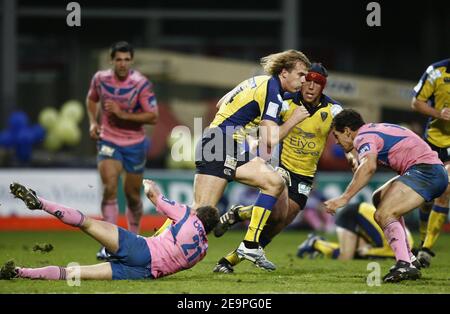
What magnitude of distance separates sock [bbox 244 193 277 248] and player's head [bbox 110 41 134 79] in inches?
123

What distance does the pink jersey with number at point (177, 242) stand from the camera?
8.38m

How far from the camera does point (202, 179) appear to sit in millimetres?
9492

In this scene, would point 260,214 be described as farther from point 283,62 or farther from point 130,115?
point 130,115

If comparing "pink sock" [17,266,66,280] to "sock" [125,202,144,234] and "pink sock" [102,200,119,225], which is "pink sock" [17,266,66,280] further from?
"sock" [125,202,144,234]

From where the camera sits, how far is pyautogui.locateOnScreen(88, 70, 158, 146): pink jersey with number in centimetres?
1196

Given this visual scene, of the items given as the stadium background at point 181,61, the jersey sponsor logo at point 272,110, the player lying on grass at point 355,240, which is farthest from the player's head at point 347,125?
the stadium background at point 181,61

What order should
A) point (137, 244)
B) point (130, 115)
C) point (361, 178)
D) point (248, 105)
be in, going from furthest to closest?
point (130, 115) < point (248, 105) < point (361, 178) < point (137, 244)

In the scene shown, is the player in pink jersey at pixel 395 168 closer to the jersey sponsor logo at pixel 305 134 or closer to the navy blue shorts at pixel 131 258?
the jersey sponsor logo at pixel 305 134

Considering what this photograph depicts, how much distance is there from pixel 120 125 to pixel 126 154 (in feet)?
1.21

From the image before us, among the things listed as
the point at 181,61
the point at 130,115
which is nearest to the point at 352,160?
the point at 130,115

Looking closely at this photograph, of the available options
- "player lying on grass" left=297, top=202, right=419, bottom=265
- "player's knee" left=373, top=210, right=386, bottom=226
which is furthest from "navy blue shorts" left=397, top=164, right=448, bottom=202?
"player lying on grass" left=297, top=202, right=419, bottom=265

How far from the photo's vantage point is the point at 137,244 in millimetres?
8266

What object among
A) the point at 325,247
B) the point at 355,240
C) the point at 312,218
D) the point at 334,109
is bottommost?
the point at 312,218

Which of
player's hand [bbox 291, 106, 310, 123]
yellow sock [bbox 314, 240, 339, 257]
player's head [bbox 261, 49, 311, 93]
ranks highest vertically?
player's head [bbox 261, 49, 311, 93]
